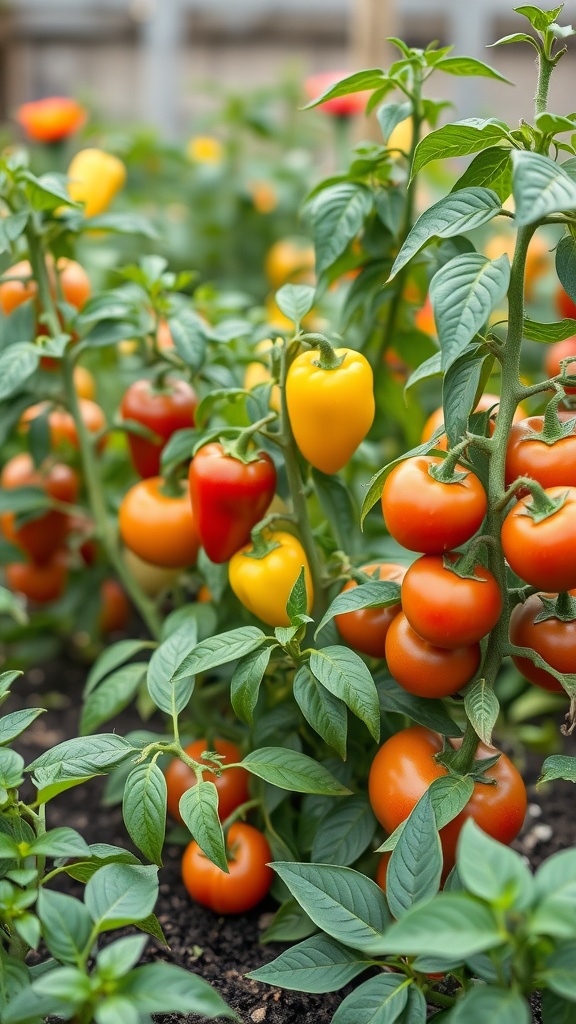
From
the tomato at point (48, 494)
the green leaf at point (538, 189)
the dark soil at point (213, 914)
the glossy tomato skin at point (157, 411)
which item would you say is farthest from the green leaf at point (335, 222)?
the dark soil at point (213, 914)

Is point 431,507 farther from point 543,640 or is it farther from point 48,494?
point 48,494

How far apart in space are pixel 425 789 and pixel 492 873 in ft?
0.84

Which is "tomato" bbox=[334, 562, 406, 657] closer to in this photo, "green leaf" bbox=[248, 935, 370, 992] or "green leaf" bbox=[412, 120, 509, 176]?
"green leaf" bbox=[248, 935, 370, 992]

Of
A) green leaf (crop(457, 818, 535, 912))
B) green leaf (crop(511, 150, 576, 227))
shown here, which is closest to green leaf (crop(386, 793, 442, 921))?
green leaf (crop(457, 818, 535, 912))

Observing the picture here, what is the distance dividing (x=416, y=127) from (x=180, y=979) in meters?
0.95

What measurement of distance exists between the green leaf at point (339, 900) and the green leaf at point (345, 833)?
124 millimetres

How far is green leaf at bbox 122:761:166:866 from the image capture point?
2.97ft

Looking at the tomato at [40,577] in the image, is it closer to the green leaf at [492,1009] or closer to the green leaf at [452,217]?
the green leaf at [452,217]

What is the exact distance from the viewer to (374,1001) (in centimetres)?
82

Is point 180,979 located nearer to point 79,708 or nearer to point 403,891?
point 403,891

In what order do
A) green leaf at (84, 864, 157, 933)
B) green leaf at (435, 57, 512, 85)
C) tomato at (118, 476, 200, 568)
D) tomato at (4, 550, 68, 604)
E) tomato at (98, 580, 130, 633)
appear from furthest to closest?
1. tomato at (98, 580, 130, 633)
2. tomato at (4, 550, 68, 604)
3. tomato at (118, 476, 200, 568)
4. green leaf at (435, 57, 512, 85)
5. green leaf at (84, 864, 157, 933)

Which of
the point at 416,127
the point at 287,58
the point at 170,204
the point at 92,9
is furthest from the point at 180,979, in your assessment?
the point at 92,9

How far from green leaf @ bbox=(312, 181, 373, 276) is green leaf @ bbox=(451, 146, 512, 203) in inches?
8.7

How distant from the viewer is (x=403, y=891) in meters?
0.84
